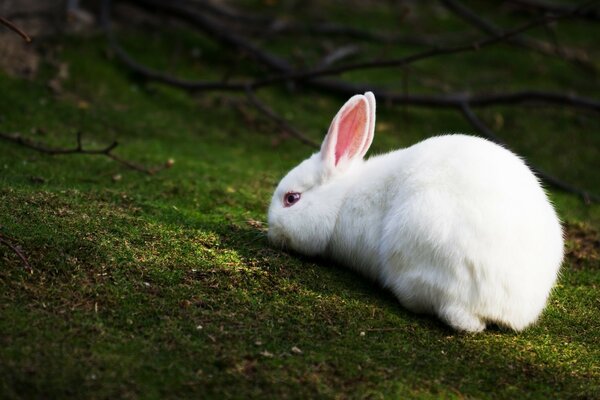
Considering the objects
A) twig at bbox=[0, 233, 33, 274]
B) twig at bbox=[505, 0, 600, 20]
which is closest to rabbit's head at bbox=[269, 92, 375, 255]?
twig at bbox=[0, 233, 33, 274]

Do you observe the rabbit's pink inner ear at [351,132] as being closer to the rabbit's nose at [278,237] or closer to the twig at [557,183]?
the rabbit's nose at [278,237]

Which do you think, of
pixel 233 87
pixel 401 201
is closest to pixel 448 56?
pixel 233 87

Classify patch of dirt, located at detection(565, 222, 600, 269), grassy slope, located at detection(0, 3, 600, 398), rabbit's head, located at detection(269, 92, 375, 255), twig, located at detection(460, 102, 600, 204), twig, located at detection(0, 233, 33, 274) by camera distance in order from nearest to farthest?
grassy slope, located at detection(0, 3, 600, 398)
twig, located at detection(0, 233, 33, 274)
rabbit's head, located at detection(269, 92, 375, 255)
patch of dirt, located at detection(565, 222, 600, 269)
twig, located at detection(460, 102, 600, 204)

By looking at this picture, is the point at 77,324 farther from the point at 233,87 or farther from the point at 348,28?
the point at 348,28

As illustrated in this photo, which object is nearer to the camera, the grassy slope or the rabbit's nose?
the grassy slope

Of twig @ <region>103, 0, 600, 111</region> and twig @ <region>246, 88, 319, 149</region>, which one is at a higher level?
twig @ <region>103, 0, 600, 111</region>

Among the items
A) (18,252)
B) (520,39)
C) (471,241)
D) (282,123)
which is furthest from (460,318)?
(520,39)

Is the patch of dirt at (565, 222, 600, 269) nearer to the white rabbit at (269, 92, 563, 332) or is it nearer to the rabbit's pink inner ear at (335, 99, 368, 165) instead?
the white rabbit at (269, 92, 563, 332)

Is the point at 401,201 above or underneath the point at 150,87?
above
